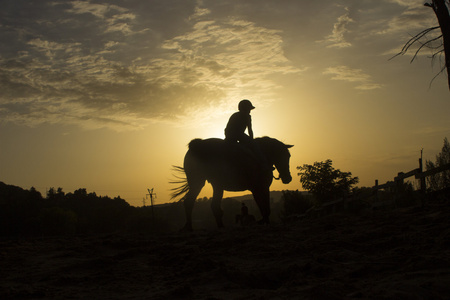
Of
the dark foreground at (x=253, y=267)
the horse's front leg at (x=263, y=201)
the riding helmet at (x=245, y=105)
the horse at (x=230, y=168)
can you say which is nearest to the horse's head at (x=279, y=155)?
the horse at (x=230, y=168)

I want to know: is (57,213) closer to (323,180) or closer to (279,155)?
(323,180)

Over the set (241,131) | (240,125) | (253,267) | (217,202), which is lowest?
(253,267)

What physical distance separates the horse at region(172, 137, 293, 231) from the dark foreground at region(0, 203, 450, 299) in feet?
11.5

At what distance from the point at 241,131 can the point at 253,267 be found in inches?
246

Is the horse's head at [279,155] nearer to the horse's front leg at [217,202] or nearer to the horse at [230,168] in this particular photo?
the horse at [230,168]

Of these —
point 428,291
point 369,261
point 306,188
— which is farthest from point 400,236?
point 306,188

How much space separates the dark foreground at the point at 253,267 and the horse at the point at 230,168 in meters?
3.50

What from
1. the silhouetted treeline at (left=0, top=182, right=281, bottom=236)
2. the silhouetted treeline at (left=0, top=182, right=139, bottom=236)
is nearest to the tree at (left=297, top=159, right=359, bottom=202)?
the silhouetted treeline at (left=0, top=182, right=281, bottom=236)

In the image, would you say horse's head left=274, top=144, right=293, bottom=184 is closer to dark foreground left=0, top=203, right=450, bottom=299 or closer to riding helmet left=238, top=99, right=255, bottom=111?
riding helmet left=238, top=99, right=255, bottom=111

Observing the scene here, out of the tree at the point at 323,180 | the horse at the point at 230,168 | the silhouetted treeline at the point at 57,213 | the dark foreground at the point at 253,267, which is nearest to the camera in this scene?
the dark foreground at the point at 253,267

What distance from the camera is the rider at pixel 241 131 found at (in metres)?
11.0

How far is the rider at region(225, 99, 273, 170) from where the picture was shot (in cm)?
1097

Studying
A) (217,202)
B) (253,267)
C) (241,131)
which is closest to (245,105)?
(241,131)

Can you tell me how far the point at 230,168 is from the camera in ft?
36.0
